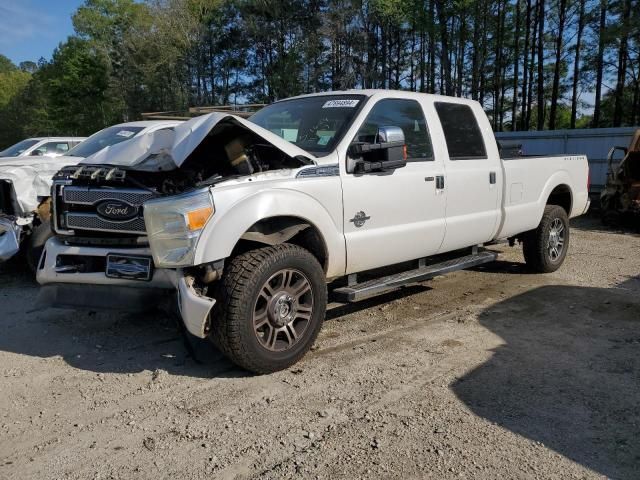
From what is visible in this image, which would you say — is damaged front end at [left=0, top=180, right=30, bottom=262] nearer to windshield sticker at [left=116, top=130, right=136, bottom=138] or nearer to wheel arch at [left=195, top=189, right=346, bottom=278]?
windshield sticker at [left=116, top=130, right=136, bottom=138]

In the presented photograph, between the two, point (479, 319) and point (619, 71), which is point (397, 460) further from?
point (619, 71)

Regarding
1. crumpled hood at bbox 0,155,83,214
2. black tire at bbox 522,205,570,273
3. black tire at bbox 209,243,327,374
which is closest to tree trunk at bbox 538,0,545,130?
black tire at bbox 522,205,570,273

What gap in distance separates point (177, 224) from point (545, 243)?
4.91 metres

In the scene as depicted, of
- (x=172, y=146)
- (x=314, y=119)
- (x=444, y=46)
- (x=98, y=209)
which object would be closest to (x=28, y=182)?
(x=98, y=209)

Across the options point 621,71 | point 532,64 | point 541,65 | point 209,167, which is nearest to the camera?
point 209,167

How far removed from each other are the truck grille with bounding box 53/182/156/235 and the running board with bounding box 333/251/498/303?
5.34ft

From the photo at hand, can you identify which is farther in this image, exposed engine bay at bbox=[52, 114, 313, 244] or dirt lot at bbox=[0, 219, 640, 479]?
exposed engine bay at bbox=[52, 114, 313, 244]

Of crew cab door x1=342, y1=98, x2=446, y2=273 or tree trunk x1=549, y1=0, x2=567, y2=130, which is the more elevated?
tree trunk x1=549, y1=0, x2=567, y2=130

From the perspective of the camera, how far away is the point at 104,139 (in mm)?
7930

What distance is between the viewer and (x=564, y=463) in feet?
8.89

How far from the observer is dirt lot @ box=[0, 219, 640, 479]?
9.03 ft

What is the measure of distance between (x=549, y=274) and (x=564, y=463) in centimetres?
452

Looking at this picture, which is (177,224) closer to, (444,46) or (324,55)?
(444,46)

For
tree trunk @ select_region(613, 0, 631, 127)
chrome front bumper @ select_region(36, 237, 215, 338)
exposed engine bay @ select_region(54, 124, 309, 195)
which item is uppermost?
tree trunk @ select_region(613, 0, 631, 127)
